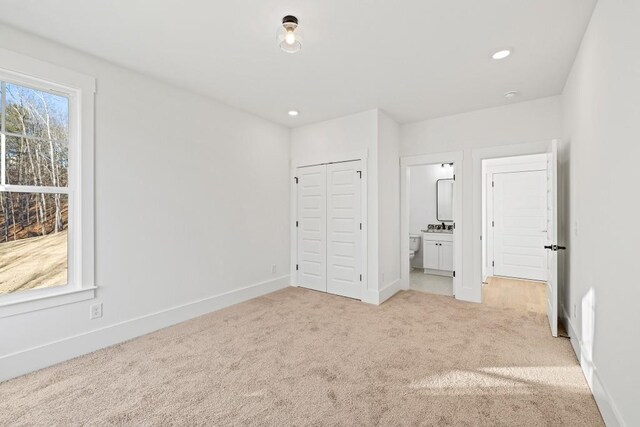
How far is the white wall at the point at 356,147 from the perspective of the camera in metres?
3.88

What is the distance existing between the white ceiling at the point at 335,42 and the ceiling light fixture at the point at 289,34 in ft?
0.17

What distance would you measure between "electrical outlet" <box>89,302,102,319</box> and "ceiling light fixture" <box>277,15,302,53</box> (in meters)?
2.71

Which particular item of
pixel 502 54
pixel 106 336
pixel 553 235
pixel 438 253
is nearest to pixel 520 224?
pixel 438 253

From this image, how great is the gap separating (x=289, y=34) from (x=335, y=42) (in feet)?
1.73

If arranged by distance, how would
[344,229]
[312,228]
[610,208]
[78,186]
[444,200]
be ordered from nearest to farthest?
[610,208] → [78,186] → [344,229] → [312,228] → [444,200]

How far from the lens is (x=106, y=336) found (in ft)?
8.60

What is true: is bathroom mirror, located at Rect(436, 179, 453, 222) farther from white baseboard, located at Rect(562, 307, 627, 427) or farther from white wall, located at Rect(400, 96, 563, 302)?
white baseboard, located at Rect(562, 307, 627, 427)

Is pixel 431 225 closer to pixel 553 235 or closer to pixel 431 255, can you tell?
pixel 431 255

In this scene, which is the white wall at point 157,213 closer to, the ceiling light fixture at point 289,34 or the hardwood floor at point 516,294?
the ceiling light fixture at point 289,34

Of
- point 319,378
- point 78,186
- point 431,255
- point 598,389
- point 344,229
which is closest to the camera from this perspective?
point 598,389

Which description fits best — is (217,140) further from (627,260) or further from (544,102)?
(544,102)

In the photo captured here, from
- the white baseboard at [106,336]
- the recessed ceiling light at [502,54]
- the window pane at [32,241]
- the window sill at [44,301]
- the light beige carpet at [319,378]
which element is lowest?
the light beige carpet at [319,378]

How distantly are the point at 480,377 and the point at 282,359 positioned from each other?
1516 millimetres

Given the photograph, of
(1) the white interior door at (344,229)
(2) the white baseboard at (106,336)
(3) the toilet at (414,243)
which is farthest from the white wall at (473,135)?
(2) the white baseboard at (106,336)
